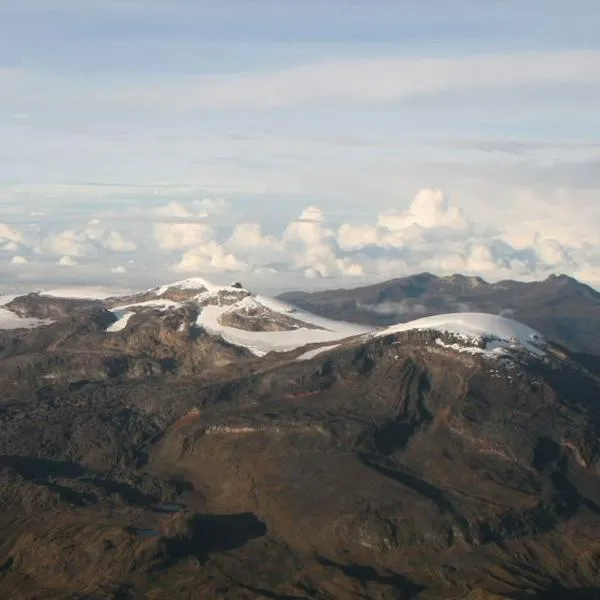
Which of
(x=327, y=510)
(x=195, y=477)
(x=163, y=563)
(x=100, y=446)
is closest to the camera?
(x=163, y=563)

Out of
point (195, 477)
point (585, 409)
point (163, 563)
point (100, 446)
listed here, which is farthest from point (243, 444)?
point (585, 409)

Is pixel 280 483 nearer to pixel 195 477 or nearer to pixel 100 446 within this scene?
pixel 195 477

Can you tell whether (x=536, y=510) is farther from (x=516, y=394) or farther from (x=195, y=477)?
(x=195, y=477)

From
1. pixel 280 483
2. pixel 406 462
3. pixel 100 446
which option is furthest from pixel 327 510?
pixel 100 446

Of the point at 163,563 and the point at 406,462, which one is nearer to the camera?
the point at 163,563

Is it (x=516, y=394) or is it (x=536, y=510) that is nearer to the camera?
(x=536, y=510)

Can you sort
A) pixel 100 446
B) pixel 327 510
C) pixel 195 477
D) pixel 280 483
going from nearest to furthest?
pixel 327 510 → pixel 280 483 → pixel 195 477 → pixel 100 446
